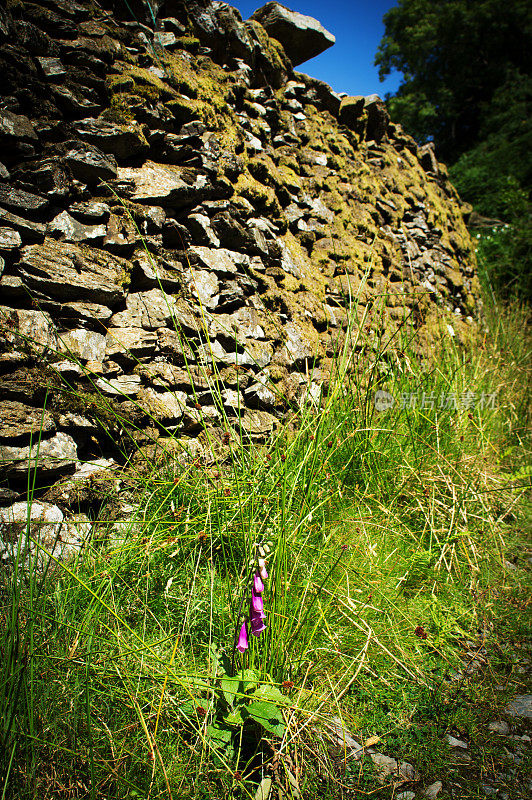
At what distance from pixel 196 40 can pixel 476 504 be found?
3.68m

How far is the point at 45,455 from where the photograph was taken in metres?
1.73

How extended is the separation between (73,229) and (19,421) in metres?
1.02

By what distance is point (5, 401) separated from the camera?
1.70m

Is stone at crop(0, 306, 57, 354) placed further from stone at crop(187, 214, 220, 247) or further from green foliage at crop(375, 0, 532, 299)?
green foliage at crop(375, 0, 532, 299)

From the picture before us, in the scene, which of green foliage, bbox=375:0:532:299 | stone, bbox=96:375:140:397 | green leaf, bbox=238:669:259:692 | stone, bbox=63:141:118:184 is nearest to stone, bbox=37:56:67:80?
stone, bbox=63:141:118:184

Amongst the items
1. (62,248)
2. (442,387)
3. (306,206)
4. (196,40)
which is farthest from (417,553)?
(196,40)

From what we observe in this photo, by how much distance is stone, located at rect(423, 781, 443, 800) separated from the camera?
3.91 feet

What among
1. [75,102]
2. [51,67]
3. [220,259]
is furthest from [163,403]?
[51,67]

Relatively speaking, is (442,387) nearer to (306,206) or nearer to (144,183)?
(306,206)

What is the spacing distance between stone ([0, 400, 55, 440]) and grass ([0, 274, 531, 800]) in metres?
0.46

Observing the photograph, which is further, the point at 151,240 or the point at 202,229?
the point at 202,229

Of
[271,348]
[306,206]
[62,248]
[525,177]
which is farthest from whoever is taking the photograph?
[525,177]

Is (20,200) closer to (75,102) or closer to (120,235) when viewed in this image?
(120,235)

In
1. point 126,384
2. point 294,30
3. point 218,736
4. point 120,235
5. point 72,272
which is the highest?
point 294,30
